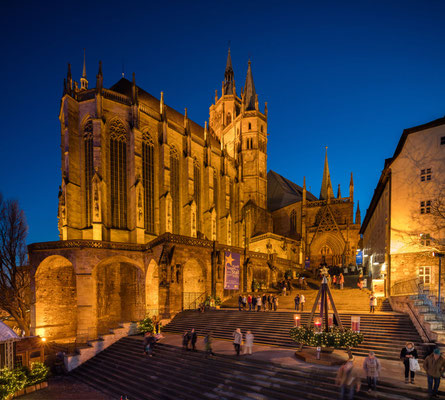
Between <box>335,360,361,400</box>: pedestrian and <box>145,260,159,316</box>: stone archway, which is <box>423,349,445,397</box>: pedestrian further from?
<box>145,260,159,316</box>: stone archway

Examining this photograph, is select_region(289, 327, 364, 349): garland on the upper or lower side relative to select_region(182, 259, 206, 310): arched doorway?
upper

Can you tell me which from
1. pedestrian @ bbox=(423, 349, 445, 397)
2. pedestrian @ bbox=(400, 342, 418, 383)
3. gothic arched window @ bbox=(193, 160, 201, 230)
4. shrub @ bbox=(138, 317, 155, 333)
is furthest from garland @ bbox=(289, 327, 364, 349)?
gothic arched window @ bbox=(193, 160, 201, 230)

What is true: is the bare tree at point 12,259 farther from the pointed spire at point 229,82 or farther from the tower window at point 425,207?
the pointed spire at point 229,82

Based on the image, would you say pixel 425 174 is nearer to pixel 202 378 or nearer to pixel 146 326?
pixel 202 378

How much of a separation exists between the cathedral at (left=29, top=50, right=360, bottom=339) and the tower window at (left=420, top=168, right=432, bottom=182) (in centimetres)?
1622

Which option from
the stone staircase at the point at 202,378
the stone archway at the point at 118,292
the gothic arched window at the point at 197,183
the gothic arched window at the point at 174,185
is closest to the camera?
the stone staircase at the point at 202,378

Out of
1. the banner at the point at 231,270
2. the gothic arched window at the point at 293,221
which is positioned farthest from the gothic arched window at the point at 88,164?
the gothic arched window at the point at 293,221

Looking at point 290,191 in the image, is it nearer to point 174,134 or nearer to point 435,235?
point 174,134

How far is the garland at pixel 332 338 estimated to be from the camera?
11.4 m

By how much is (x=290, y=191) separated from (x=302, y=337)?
4994 cm

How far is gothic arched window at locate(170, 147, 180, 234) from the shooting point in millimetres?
35344

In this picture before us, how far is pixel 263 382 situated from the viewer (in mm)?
10844

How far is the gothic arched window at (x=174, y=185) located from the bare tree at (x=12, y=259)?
1488 centimetres

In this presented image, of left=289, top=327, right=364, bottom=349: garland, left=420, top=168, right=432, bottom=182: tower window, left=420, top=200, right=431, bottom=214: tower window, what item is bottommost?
left=289, top=327, right=364, bottom=349: garland
